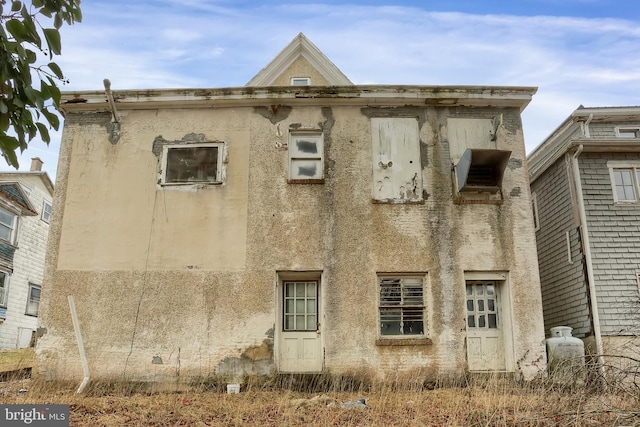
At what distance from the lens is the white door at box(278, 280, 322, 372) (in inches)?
436

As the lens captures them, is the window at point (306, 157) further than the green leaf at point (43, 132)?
Yes

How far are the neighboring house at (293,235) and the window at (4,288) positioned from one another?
12222mm

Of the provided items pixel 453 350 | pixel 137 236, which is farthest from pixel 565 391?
pixel 137 236

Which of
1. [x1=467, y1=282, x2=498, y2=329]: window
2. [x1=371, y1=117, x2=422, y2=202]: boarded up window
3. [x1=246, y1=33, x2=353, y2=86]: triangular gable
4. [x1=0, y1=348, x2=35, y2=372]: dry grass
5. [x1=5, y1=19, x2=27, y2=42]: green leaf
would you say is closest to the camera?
[x1=5, y1=19, x2=27, y2=42]: green leaf

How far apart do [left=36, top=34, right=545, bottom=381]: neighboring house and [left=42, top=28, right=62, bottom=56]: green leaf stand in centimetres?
825

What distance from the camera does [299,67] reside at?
15.7 m

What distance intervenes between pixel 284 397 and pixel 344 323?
2195mm

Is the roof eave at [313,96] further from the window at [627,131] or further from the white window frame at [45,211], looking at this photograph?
the white window frame at [45,211]

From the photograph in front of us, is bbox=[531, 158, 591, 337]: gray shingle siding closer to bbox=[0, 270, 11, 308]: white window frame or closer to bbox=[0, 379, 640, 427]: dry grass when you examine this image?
bbox=[0, 379, 640, 427]: dry grass

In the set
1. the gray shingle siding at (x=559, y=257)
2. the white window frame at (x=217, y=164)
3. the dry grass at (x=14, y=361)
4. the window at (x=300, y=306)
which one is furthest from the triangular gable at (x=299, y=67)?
the dry grass at (x=14, y=361)

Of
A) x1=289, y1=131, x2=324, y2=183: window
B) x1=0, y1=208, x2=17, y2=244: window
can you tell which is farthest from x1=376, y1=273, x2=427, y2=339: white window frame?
x1=0, y1=208, x2=17, y2=244: window

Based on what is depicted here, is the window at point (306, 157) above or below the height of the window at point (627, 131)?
below

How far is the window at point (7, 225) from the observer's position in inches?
852

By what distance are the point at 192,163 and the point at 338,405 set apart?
20.8 ft
